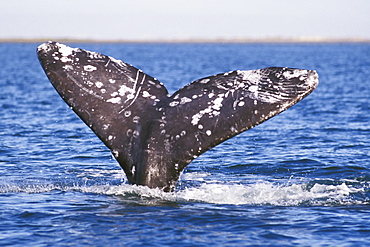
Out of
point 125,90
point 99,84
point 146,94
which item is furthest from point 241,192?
point 99,84

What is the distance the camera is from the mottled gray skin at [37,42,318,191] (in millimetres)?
7590

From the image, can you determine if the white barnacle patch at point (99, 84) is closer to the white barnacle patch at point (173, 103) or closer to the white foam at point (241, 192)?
the white barnacle patch at point (173, 103)

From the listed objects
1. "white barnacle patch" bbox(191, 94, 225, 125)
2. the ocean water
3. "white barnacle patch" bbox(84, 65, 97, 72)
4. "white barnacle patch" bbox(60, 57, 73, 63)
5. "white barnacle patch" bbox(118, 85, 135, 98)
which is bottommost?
the ocean water

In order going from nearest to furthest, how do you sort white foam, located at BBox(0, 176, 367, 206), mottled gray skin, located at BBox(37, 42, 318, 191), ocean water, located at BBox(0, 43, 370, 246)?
1. mottled gray skin, located at BBox(37, 42, 318, 191)
2. ocean water, located at BBox(0, 43, 370, 246)
3. white foam, located at BBox(0, 176, 367, 206)

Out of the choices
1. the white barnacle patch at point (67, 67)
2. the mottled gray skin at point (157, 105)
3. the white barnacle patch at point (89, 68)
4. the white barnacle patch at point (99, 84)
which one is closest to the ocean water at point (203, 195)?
the mottled gray skin at point (157, 105)

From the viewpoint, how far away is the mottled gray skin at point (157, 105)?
7590mm

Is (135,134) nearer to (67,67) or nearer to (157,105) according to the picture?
(157,105)

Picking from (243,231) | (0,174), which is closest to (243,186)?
(243,231)

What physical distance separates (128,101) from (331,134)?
9.53 metres

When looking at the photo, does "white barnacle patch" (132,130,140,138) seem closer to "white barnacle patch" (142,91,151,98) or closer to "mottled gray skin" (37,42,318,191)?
"mottled gray skin" (37,42,318,191)

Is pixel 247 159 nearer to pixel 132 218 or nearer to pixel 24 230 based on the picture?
pixel 132 218

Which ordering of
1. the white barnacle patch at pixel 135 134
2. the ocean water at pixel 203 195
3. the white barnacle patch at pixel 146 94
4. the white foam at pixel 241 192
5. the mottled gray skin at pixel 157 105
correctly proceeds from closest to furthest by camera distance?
the mottled gray skin at pixel 157 105 → the ocean water at pixel 203 195 → the white barnacle patch at pixel 135 134 → the white barnacle patch at pixel 146 94 → the white foam at pixel 241 192

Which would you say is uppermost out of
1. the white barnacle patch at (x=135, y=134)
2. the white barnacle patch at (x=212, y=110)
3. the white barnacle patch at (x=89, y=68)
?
the white barnacle patch at (x=89, y=68)

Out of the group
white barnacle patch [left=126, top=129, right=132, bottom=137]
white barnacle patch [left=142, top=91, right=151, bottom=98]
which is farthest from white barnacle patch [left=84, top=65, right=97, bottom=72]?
white barnacle patch [left=126, top=129, right=132, bottom=137]
